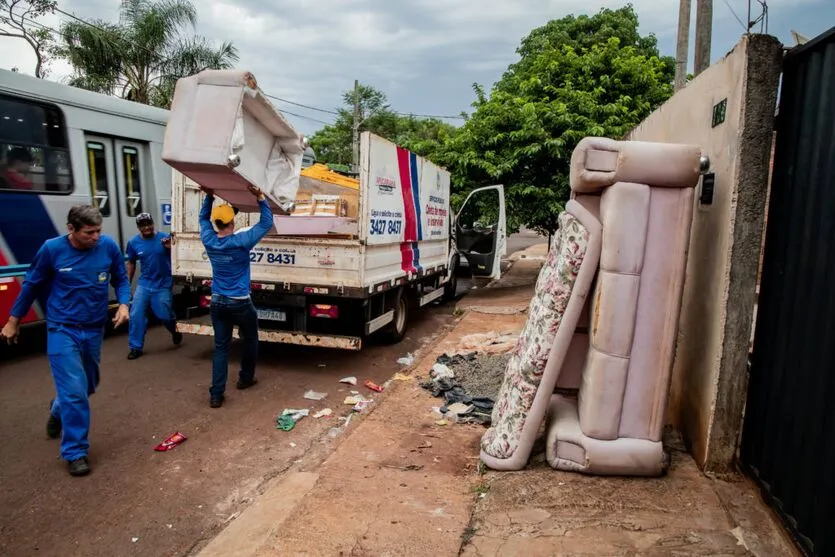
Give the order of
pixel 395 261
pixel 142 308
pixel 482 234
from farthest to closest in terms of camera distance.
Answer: pixel 482 234
pixel 395 261
pixel 142 308

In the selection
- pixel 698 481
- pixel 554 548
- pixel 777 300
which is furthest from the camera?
pixel 698 481

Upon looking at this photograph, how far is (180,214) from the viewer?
6770mm

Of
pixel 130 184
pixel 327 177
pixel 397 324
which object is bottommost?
pixel 397 324

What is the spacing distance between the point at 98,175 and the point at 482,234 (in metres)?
6.98

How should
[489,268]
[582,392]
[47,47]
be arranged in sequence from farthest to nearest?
[47,47] < [489,268] < [582,392]

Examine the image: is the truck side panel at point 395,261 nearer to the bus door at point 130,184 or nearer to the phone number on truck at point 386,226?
the phone number on truck at point 386,226

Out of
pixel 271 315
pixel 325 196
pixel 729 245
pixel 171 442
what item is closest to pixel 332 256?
pixel 271 315

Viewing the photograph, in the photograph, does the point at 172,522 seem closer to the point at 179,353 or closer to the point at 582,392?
the point at 582,392

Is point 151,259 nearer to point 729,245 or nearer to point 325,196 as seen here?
point 325,196

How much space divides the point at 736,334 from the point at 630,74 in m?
10.4

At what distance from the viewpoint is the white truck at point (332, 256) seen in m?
6.19

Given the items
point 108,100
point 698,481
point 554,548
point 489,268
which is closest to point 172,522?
point 554,548

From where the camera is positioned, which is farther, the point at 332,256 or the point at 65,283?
the point at 332,256

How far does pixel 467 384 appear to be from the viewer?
5.60m
